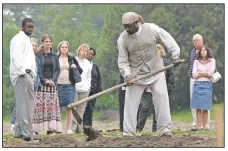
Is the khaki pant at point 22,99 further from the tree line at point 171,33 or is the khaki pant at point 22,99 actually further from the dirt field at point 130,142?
the tree line at point 171,33

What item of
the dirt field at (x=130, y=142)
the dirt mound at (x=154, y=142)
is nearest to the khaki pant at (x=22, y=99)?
the dirt field at (x=130, y=142)

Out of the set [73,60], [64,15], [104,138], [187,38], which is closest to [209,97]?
[73,60]

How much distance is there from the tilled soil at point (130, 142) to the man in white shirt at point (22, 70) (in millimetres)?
483

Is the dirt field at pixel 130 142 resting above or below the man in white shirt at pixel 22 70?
below

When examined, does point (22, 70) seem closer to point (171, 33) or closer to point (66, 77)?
point (66, 77)

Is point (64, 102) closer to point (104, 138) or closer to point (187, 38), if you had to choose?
point (104, 138)

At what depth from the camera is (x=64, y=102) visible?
1795cm

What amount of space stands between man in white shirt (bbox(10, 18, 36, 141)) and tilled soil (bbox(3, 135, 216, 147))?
19.0 inches

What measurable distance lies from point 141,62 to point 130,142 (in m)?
1.62

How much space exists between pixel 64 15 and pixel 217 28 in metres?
14.0

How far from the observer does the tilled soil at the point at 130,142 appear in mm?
14586

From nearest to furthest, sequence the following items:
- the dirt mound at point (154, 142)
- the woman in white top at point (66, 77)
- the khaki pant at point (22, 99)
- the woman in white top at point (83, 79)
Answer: the dirt mound at point (154, 142) < the khaki pant at point (22, 99) < the woman in white top at point (66, 77) < the woman in white top at point (83, 79)

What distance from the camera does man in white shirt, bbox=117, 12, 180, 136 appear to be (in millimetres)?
15727

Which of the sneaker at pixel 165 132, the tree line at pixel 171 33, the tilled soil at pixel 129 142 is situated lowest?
the tilled soil at pixel 129 142
